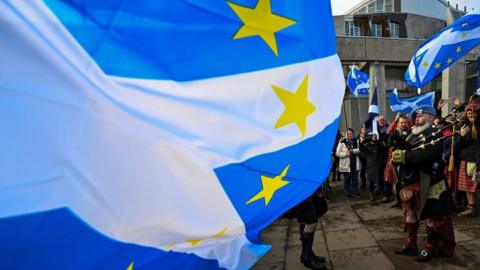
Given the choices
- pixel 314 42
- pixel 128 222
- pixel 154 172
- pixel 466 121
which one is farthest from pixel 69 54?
pixel 466 121

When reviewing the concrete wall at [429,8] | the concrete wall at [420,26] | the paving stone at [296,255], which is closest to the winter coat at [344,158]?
the paving stone at [296,255]

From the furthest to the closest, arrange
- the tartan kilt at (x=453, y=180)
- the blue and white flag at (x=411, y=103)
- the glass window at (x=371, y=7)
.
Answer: the glass window at (x=371, y=7) < the blue and white flag at (x=411, y=103) < the tartan kilt at (x=453, y=180)

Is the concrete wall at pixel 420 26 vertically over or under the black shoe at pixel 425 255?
over

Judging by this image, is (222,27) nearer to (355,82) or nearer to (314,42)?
(314,42)

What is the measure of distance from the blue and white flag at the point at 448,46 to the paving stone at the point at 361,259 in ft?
9.46

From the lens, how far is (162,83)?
1.55 m

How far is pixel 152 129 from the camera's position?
147 cm

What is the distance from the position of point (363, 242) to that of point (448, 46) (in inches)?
126

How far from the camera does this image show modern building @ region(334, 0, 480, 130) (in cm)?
1559

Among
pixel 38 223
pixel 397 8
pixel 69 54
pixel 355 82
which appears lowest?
pixel 355 82

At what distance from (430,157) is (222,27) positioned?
3.05m

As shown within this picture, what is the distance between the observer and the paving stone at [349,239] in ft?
15.4

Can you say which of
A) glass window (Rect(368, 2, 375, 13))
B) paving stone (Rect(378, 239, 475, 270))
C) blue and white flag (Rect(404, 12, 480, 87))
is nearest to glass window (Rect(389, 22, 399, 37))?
glass window (Rect(368, 2, 375, 13))

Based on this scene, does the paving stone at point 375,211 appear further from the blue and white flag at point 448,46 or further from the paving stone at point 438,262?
the blue and white flag at point 448,46
